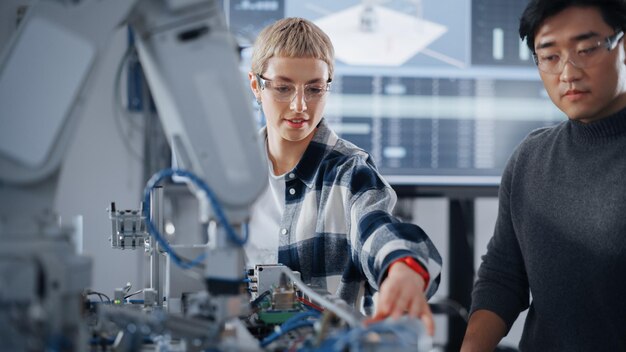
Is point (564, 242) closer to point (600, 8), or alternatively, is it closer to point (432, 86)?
point (600, 8)

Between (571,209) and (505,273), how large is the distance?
0.26 metres

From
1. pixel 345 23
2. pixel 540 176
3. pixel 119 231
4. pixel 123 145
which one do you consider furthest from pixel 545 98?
pixel 119 231

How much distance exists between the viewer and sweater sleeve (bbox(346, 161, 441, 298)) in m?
1.15

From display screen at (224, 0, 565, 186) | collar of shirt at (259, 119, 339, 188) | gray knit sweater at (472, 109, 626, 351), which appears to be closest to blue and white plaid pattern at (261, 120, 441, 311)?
collar of shirt at (259, 119, 339, 188)

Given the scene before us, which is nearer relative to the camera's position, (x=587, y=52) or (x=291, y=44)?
(x=587, y=52)

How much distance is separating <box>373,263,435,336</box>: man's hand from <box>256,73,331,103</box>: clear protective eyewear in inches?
28.2

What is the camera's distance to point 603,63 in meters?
1.51

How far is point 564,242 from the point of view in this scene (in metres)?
1.60

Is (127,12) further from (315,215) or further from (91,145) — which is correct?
(91,145)

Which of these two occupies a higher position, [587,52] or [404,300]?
[587,52]

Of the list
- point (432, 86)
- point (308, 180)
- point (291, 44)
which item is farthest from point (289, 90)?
point (432, 86)

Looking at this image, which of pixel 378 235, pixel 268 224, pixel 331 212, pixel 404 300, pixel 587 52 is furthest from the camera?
pixel 268 224

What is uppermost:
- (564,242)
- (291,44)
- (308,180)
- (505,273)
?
(291,44)

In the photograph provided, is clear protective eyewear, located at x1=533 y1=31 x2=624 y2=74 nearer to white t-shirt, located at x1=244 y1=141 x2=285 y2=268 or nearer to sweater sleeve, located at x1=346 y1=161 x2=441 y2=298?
sweater sleeve, located at x1=346 y1=161 x2=441 y2=298
